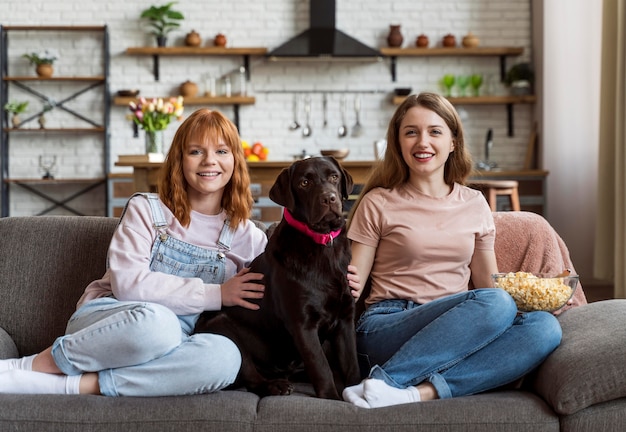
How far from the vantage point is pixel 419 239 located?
2.20 metres

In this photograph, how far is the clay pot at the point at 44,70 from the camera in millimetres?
6656

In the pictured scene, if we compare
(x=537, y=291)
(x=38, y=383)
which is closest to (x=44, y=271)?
(x=38, y=383)

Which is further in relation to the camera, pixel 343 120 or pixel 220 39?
pixel 343 120

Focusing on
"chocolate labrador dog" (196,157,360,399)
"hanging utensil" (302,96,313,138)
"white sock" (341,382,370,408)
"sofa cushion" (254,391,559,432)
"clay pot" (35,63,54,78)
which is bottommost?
"sofa cushion" (254,391,559,432)

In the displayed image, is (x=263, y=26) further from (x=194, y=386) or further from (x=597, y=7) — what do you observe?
(x=194, y=386)

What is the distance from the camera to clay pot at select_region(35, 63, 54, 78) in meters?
6.66

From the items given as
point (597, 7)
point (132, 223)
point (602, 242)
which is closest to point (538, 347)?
point (132, 223)

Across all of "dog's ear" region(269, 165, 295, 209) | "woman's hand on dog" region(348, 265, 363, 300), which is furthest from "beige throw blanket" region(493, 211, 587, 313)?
"dog's ear" region(269, 165, 295, 209)

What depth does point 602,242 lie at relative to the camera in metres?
5.32

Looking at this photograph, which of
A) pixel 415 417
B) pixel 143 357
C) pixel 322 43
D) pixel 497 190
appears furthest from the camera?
pixel 322 43

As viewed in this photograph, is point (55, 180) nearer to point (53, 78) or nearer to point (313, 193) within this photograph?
point (53, 78)

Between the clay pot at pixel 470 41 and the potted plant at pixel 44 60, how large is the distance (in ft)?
11.6

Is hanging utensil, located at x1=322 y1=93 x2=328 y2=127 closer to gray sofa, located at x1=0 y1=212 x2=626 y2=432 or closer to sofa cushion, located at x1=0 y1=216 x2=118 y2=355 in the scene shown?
sofa cushion, located at x1=0 y1=216 x2=118 y2=355

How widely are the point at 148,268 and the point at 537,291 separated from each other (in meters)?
1.02
